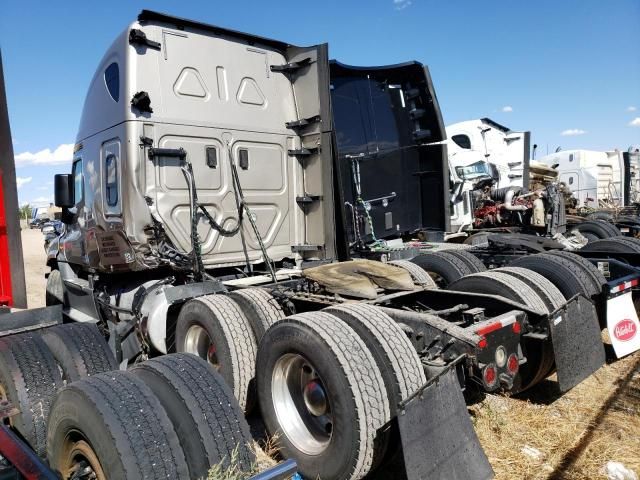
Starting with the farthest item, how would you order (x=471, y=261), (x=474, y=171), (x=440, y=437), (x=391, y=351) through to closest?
(x=474, y=171)
(x=471, y=261)
(x=391, y=351)
(x=440, y=437)

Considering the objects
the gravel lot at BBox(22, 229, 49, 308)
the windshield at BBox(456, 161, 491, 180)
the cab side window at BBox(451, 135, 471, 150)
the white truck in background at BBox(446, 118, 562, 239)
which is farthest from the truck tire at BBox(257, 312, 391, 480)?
the cab side window at BBox(451, 135, 471, 150)

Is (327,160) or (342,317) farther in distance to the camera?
(327,160)

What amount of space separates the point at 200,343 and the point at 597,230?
894cm

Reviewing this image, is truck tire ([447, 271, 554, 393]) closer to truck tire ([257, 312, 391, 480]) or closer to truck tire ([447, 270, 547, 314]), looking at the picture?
truck tire ([447, 270, 547, 314])

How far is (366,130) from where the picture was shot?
20.6 feet

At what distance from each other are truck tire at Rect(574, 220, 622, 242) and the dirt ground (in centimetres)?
606

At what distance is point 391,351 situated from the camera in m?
2.88

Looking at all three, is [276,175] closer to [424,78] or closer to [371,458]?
[424,78]

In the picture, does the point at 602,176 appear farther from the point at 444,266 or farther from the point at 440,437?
the point at 440,437

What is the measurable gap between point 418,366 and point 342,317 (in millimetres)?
555

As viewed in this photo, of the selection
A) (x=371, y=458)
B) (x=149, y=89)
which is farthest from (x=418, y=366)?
(x=149, y=89)

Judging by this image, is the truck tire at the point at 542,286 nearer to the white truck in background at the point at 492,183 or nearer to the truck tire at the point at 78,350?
the truck tire at the point at 78,350

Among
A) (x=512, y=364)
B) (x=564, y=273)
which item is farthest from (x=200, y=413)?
(x=564, y=273)

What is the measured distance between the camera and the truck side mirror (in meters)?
5.86
